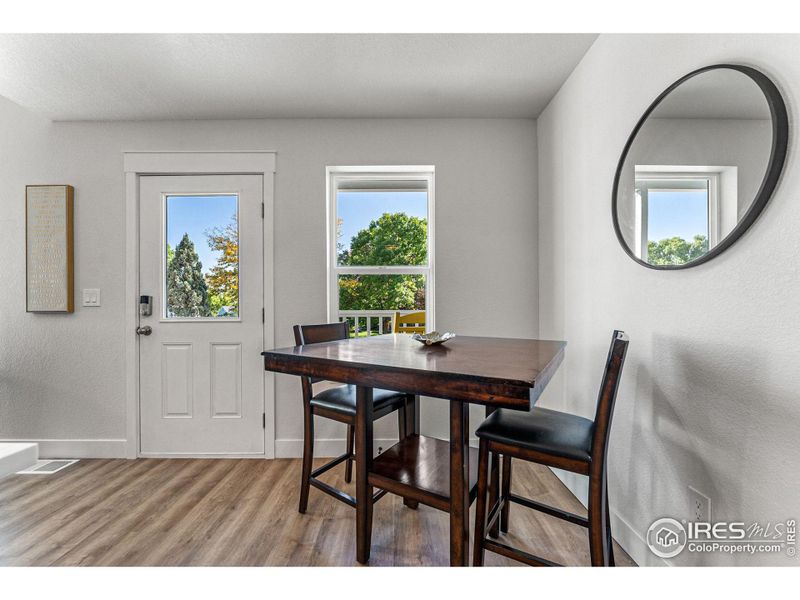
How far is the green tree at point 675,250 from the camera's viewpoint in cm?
121

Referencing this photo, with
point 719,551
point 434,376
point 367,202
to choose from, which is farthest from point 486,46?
point 719,551

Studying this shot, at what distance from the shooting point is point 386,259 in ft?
9.26

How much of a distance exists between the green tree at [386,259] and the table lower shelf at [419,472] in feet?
4.30

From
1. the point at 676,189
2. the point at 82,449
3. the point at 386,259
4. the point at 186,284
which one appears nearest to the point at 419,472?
the point at 676,189

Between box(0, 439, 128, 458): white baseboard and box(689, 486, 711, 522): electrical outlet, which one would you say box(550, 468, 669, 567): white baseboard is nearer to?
box(689, 486, 711, 522): electrical outlet

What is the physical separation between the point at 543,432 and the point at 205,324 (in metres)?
2.43

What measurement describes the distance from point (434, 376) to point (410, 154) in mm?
2070

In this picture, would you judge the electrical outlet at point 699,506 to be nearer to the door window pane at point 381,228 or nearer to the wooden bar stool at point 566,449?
the wooden bar stool at point 566,449

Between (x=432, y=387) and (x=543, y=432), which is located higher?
(x=432, y=387)

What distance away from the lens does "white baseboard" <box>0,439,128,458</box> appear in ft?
8.68

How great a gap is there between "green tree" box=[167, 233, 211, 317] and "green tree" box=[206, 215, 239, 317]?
7cm

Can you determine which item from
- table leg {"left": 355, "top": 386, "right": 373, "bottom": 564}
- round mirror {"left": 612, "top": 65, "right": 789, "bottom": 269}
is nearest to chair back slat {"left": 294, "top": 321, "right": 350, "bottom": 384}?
table leg {"left": 355, "top": 386, "right": 373, "bottom": 564}

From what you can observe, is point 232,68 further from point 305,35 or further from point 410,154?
point 410,154

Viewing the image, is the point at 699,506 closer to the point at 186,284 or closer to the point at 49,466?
the point at 186,284
